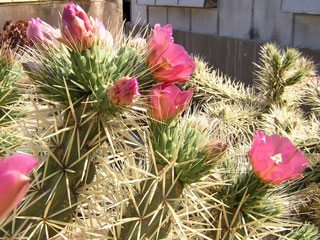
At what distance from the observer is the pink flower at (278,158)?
36.0 inches

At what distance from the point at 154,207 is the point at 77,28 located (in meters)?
0.43

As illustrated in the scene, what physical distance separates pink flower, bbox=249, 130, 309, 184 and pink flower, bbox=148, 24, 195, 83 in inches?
8.9

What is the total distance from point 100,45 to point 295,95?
6.99 ft

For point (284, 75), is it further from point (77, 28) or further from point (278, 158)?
point (77, 28)

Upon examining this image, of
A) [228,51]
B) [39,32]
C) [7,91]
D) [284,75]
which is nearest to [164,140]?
[39,32]

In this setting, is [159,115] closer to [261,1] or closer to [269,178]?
[269,178]

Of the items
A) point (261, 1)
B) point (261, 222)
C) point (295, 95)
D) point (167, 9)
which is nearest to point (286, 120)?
point (295, 95)

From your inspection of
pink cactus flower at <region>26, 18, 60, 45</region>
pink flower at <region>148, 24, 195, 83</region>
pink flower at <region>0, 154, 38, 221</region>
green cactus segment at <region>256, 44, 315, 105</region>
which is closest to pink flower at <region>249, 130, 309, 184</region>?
pink flower at <region>148, 24, 195, 83</region>

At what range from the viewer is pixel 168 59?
0.87 meters

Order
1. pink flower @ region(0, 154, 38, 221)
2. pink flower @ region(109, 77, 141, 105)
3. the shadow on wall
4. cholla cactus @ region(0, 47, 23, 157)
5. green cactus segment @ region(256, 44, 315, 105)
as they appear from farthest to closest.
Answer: the shadow on wall, green cactus segment @ region(256, 44, 315, 105), cholla cactus @ region(0, 47, 23, 157), pink flower @ region(109, 77, 141, 105), pink flower @ region(0, 154, 38, 221)

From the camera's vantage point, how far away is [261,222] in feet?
3.47

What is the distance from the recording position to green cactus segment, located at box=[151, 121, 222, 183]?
923 mm

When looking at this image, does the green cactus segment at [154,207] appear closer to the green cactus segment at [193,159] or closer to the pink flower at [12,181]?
the green cactus segment at [193,159]

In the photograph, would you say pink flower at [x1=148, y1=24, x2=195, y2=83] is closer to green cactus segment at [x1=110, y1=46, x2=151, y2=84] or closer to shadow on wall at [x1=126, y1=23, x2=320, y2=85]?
green cactus segment at [x1=110, y1=46, x2=151, y2=84]
